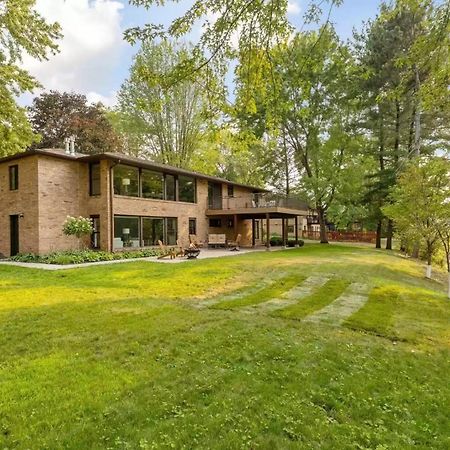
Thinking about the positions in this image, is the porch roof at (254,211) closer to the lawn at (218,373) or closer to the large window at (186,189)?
the large window at (186,189)

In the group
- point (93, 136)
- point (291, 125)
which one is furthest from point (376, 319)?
point (93, 136)

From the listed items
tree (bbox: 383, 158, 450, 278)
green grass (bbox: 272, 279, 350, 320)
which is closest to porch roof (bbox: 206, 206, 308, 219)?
tree (bbox: 383, 158, 450, 278)

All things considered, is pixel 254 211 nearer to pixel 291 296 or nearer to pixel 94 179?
pixel 94 179

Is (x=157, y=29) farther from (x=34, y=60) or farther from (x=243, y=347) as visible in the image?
(x=34, y=60)

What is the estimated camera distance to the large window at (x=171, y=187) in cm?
2180

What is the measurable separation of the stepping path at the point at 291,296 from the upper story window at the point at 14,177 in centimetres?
1510

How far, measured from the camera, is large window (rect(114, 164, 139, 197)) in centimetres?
1823

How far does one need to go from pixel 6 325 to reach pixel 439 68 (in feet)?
29.0

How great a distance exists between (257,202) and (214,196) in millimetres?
3496

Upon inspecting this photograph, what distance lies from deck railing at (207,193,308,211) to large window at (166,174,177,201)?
3666mm

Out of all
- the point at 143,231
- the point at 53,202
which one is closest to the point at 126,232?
the point at 143,231

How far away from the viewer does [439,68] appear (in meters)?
6.57

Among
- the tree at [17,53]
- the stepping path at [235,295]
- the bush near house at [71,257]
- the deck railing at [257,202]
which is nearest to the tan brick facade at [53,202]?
the bush near house at [71,257]

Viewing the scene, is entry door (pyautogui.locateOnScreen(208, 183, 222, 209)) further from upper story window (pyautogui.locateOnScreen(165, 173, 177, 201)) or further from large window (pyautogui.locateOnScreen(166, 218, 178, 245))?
large window (pyautogui.locateOnScreen(166, 218, 178, 245))
